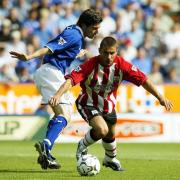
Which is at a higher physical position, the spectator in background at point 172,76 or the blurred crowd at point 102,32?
the blurred crowd at point 102,32

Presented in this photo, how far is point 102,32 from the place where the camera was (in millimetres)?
18500

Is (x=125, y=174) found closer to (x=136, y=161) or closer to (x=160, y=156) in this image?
(x=136, y=161)

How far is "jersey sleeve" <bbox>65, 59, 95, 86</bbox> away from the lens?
28.0ft

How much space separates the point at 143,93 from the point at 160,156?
5.58 m

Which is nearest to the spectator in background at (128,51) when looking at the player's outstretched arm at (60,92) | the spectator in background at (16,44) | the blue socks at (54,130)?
the spectator in background at (16,44)

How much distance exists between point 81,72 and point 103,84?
344 millimetres

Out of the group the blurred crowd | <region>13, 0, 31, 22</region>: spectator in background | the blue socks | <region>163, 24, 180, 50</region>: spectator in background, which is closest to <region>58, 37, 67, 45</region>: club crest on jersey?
the blue socks

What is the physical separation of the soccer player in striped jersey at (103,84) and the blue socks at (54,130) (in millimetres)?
408

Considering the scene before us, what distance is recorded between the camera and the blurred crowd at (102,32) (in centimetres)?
1747

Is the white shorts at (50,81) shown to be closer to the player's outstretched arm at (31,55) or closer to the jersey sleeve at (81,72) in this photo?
the player's outstretched arm at (31,55)

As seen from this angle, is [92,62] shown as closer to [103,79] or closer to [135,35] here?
[103,79]

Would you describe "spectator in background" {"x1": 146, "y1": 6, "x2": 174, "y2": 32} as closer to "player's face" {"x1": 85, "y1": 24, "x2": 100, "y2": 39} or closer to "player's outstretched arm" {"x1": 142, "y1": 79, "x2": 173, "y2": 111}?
"player's face" {"x1": 85, "y1": 24, "x2": 100, "y2": 39}

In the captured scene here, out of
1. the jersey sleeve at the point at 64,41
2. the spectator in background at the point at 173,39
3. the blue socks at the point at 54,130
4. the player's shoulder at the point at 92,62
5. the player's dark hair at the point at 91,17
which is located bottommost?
the blue socks at the point at 54,130

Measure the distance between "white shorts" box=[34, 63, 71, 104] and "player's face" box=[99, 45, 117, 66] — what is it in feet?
3.27
